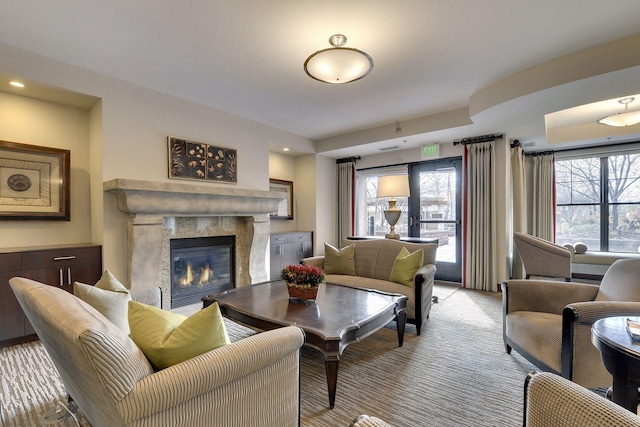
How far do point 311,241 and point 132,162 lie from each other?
3380 millimetres

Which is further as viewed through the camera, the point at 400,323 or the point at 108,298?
the point at 400,323

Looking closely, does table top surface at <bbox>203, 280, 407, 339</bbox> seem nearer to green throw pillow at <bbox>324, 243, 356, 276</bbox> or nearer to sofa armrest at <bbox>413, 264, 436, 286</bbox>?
sofa armrest at <bbox>413, 264, 436, 286</bbox>

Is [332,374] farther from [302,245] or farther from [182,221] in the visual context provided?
[302,245]

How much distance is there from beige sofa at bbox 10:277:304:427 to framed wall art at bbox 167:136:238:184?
2585mm

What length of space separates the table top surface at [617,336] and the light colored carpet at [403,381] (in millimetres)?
737

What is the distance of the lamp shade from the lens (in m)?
3.99

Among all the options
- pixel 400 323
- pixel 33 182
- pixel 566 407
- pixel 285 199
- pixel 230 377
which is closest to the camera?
pixel 566 407

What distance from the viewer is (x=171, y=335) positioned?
1.17 m

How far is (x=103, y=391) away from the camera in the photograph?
93 cm

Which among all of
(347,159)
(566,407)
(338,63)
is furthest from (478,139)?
(566,407)

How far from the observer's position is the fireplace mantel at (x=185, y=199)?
3.14 m

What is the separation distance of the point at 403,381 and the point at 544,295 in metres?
1.36

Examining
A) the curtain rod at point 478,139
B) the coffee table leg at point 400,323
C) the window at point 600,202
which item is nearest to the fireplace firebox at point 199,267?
the coffee table leg at point 400,323

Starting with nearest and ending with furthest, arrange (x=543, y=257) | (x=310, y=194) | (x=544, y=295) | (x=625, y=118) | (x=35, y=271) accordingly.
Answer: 1. (x=544, y=295)
2. (x=35, y=271)
3. (x=625, y=118)
4. (x=543, y=257)
5. (x=310, y=194)
